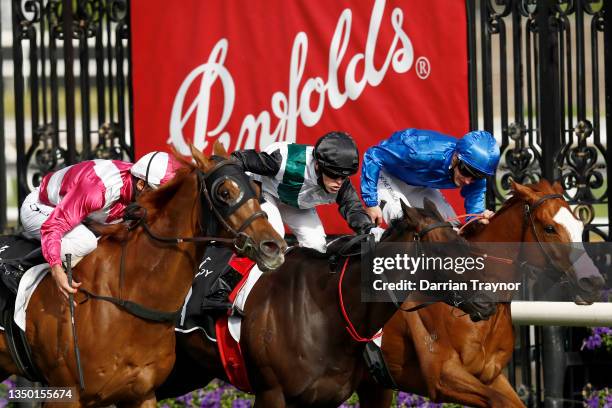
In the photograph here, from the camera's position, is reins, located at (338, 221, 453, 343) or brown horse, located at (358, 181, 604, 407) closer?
reins, located at (338, 221, 453, 343)

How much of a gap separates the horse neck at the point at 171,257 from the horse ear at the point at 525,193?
1.85 m

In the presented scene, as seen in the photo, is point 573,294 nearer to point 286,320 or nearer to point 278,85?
point 286,320

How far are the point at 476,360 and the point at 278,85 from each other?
2970 mm

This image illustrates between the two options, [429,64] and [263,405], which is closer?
[263,405]

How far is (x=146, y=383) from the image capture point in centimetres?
570

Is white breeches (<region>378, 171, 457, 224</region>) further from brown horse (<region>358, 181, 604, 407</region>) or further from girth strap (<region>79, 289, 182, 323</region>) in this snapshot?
girth strap (<region>79, 289, 182, 323</region>)

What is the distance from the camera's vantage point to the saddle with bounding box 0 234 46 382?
606 cm

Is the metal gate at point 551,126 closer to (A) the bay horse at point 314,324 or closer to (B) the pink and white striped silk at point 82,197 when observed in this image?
(A) the bay horse at point 314,324

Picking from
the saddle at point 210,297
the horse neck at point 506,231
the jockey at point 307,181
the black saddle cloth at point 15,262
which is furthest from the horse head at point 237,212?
the horse neck at point 506,231

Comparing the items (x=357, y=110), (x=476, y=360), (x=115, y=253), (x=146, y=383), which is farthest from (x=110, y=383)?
(x=357, y=110)

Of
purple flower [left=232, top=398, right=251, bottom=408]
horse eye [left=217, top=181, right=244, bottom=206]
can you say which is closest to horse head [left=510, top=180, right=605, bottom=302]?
horse eye [left=217, top=181, right=244, bottom=206]

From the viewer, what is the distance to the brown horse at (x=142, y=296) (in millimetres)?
5633

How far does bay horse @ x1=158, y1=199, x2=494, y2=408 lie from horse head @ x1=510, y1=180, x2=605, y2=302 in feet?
2.59

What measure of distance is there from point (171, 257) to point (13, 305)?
3.13 feet
